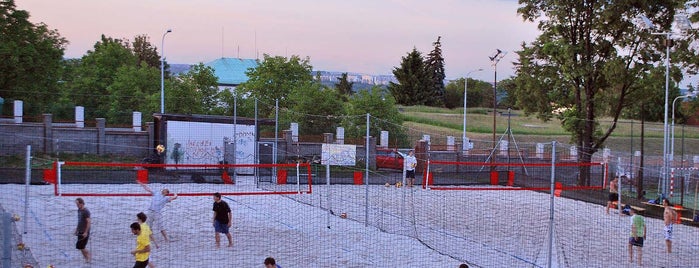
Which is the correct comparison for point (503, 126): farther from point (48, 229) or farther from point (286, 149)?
point (48, 229)

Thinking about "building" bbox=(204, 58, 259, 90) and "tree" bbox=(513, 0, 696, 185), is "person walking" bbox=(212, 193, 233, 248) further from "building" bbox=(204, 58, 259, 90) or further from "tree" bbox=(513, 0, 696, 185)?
"building" bbox=(204, 58, 259, 90)

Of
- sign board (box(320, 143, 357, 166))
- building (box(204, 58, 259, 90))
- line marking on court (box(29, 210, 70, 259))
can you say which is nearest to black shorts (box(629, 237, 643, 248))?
line marking on court (box(29, 210, 70, 259))

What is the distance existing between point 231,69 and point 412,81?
23.5 m

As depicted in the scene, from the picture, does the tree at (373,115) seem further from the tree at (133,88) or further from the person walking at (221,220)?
the person walking at (221,220)

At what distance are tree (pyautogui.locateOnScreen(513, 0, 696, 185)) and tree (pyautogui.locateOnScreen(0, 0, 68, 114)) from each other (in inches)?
986

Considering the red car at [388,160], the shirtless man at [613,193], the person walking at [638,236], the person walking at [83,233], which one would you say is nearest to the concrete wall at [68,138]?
the red car at [388,160]

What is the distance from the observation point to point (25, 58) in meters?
35.8

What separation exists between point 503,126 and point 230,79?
35.0 meters

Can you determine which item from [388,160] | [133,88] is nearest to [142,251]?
[388,160]

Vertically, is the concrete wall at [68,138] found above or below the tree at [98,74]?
below

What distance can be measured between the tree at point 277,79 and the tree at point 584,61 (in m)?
21.7

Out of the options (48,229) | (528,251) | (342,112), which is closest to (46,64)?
(342,112)

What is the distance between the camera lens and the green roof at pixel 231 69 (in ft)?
275

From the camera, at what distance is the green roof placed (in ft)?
275
